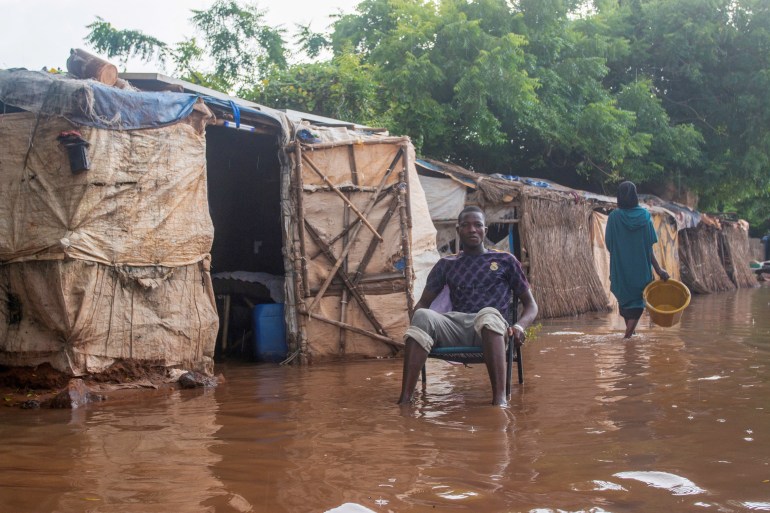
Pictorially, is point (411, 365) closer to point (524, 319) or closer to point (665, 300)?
point (524, 319)

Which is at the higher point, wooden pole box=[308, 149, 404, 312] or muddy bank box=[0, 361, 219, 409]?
wooden pole box=[308, 149, 404, 312]

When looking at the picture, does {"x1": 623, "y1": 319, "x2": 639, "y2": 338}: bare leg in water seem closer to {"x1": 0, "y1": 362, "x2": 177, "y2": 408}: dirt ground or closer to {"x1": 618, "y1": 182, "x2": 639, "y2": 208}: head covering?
{"x1": 618, "y1": 182, "x2": 639, "y2": 208}: head covering

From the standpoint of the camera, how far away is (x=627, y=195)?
8594 millimetres

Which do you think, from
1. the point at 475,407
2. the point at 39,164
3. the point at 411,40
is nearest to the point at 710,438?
the point at 475,407

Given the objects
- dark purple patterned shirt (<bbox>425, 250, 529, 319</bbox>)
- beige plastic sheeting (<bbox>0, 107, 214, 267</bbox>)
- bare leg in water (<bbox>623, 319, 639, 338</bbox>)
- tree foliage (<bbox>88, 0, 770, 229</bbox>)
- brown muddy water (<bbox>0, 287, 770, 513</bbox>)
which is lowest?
brown muddy water (<bbox>0, 287, 770, 513</bbox>)

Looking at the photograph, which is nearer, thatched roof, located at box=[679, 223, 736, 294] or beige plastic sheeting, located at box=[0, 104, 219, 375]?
beige plastic sheeting, located at box=[0, 104, 219, 375]

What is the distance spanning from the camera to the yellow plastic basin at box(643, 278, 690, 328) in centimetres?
827

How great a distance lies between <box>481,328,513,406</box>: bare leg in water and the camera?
→ 492 centimetres

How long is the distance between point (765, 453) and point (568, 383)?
2.36 meters

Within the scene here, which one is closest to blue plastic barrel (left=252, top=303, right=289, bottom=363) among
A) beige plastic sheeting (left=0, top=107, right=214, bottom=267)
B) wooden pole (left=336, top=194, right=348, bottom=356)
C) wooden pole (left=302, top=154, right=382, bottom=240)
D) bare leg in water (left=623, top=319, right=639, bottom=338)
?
wooden pole (left=336, top=194, right=348, bottom=356)

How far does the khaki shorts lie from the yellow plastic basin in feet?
12.1

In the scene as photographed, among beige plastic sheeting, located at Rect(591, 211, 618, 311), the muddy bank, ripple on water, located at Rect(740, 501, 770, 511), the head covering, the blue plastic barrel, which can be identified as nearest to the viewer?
ripple on water, located at Rect(740, 501, 770, 511)

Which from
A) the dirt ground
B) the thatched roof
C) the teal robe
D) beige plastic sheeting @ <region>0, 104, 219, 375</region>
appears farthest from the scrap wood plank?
the thatched roof

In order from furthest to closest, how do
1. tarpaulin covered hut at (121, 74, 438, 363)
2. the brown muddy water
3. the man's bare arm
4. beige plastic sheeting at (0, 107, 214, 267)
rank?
tarpaulin covered hut at (121, 74, 438, 363) < beige plastic sheeting at (0, 107, 214, 267) < the man's bare arm < the brown muddy water
